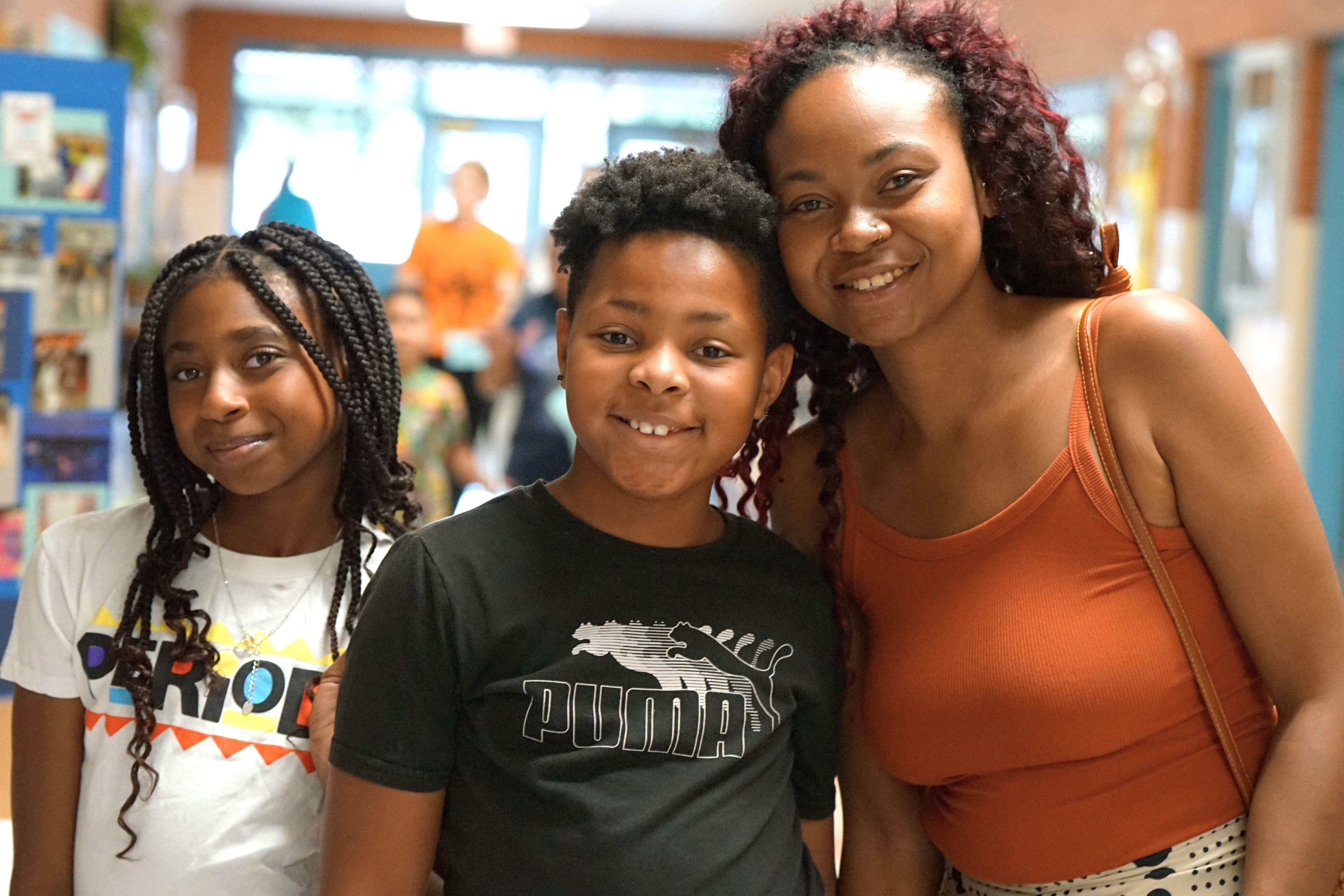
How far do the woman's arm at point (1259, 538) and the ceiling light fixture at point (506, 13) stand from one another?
10.3m

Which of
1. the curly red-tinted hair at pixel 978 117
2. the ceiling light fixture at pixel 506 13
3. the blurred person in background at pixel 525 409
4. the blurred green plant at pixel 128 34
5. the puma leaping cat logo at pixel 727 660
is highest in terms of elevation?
the ceiling light fixture at pixel 506 13

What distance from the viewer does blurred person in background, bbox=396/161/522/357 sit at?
8055 mm

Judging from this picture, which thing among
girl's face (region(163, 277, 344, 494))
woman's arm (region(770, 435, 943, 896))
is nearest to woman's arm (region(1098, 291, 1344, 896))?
woman's arm (region(770, 435, 943, 896))

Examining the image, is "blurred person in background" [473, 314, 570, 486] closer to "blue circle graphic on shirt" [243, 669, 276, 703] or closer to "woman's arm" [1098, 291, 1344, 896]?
"blue circle graphic on shirt" [243, 669, 276, 703]

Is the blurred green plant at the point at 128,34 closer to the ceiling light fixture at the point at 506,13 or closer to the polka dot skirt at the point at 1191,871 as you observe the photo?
the ceiling light fixture at the point at 506,13

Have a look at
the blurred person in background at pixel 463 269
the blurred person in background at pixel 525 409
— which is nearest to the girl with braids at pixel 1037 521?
the blurred person in background at pixel 525 409

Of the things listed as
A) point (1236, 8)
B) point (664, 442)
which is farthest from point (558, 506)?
point (1236, 8)

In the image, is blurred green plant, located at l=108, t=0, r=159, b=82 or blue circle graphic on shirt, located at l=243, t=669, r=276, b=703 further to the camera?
blurred green plant, located at l=108, t=0, r=159, b=82

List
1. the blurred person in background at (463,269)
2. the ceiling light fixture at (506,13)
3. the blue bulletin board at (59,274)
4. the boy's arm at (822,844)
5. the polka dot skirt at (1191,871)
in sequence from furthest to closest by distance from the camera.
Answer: the ceiling light fixture at (506,13) < the blurred person in background at (463,269) < the blue bulletin board at (59,274) < the boy's arm at (822,844) < the polka dot skirt at (1191,871)

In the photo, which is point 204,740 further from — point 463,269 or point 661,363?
point 463,269

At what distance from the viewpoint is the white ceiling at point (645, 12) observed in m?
11.2

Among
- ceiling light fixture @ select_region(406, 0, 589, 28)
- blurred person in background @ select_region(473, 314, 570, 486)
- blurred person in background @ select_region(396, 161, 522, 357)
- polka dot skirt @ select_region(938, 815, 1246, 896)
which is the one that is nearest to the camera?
polka dot skirt @ select_region(938, 815, 1246, 896)

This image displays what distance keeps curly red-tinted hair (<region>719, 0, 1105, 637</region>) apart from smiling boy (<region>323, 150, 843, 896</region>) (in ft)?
0.46

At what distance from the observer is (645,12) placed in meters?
11.6
